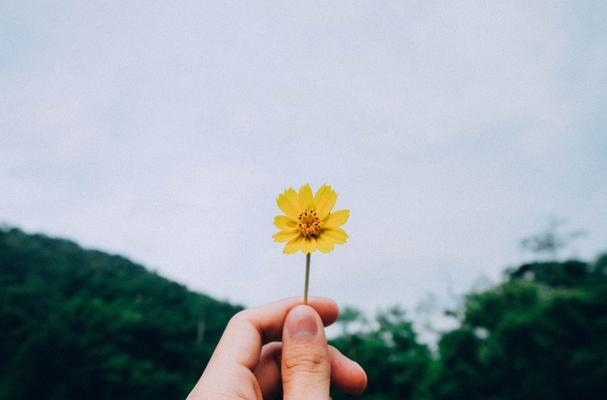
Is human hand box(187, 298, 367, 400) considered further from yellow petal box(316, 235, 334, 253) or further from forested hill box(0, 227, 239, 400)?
forested hill box(0, 227, 239, 400)

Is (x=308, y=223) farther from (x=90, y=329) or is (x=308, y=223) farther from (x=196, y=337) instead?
(x=196, y=337)

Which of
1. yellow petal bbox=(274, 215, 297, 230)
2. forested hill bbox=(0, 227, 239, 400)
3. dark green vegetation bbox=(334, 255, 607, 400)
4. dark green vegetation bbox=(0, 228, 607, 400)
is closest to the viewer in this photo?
yellow petal bbox=(274, 215, 297, 230)

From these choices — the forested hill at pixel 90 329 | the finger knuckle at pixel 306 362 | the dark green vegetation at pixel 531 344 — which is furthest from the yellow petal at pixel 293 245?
the forested hill at pixel 90 329

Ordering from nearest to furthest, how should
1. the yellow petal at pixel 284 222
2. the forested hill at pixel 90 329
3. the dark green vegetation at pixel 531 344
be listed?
the yellow petal at pixel 284 222 → the dark green vegetation at pixel 531 344 → the forested hill at pixel 90 329

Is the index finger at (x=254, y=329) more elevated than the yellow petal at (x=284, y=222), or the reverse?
the yellow petal at (x=284, y=222)

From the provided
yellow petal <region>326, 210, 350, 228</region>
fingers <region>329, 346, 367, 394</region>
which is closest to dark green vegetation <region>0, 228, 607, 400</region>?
fingers <region>329, 346, 367, 394</region>

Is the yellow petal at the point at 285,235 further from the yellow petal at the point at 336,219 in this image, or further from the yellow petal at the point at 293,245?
the yellow petal at the point at 336,219

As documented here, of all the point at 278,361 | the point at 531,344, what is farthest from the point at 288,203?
the point at 531,344
